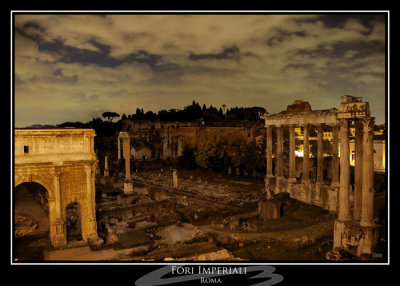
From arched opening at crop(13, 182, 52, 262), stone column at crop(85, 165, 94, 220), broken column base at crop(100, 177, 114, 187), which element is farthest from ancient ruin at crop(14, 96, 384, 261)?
broken column base at crop(100, 177, 114, 187)

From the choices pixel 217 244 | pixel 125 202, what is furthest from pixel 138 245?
pixel 125 202

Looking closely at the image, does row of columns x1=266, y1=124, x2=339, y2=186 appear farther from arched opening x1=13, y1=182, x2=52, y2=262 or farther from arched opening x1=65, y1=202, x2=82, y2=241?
arched opening x1=13, y1=182, x2=52, y2=262

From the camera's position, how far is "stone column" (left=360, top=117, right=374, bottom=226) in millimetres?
11570

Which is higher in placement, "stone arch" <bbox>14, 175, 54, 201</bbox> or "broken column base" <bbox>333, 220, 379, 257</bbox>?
"stone arch" <bbox>14, 175, 54, 201</bbox>

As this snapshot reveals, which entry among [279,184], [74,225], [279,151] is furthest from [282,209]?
[74,225]

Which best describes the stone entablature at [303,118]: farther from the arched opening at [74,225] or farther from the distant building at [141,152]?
the distant building at [141,152]

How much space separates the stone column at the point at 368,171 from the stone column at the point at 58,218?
44.6 ft

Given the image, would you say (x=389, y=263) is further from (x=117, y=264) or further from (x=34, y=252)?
(x=34, y=252)

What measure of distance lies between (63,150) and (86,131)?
4.71ft

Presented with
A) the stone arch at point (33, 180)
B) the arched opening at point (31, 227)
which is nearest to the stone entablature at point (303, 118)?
the stone arch at point (33, 180)

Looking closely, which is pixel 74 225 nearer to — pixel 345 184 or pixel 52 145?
pixel 52 145

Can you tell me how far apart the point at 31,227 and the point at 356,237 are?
17267mm

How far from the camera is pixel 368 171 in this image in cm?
1166

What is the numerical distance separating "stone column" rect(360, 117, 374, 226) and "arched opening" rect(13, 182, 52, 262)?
13176 mm
